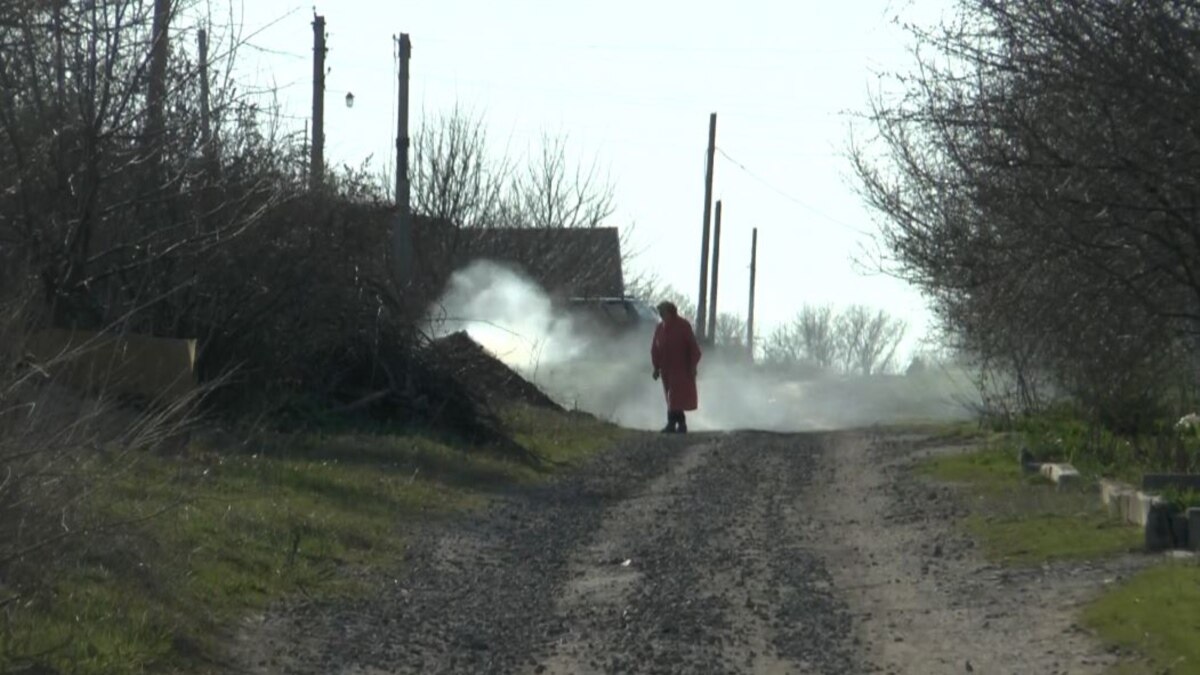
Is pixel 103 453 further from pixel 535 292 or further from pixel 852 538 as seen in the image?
pixel 535 292

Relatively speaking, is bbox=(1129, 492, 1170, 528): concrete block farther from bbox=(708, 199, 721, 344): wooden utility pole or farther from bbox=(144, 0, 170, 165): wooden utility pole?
bbox=(708, 199, 721, 344): wooden utility pole

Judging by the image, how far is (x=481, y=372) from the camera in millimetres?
23531

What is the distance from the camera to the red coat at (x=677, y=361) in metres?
25.2

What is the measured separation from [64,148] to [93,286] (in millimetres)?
2356

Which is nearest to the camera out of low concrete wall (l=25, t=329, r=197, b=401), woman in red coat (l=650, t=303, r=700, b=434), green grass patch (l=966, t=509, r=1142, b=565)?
green grass patch (l=966, t=509, r=1142, b=565)

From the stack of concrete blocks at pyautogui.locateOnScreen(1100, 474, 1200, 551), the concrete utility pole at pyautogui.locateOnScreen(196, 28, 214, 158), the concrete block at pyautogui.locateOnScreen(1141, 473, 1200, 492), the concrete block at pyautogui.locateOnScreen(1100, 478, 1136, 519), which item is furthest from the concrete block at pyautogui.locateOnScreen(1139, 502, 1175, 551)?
the concrete utility pole at pyautogui.locateOnScreen(196, 28, 214, 158)

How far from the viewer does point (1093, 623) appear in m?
9.58

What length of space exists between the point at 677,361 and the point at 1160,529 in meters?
13.9

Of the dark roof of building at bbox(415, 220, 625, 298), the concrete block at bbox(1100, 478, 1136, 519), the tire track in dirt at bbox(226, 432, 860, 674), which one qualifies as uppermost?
the dark roof of building at bbox(415, 220, 625, 298)

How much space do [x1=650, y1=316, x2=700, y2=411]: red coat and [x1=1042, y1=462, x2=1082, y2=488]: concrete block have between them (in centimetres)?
869

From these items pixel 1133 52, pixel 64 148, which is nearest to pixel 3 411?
pixel 64 148

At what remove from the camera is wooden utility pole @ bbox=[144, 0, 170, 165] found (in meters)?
14.1

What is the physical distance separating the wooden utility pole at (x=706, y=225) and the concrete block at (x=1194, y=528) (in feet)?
123

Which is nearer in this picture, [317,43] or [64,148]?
[64,148]
